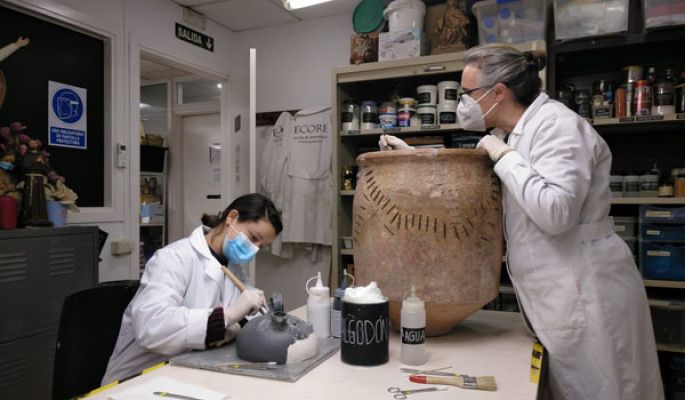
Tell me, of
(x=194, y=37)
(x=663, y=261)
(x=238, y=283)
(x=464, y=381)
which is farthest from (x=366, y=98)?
(x=464, y=381)

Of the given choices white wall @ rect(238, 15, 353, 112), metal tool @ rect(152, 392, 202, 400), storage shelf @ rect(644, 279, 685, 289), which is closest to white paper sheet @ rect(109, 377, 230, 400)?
metal tool @ rect(152, 392, 202, 400)

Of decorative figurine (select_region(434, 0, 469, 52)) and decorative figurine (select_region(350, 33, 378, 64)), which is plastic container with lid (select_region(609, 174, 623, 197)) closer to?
decorative figurine (select_region(434, 0, 469, 52))

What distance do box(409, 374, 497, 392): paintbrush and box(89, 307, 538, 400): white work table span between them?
1cm

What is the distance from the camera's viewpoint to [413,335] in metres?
1.01

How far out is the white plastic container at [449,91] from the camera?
2596 mm

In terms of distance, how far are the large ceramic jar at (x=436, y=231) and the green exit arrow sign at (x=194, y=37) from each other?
266cm

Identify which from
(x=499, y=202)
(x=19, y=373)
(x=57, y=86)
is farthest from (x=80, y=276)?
(x=499, y=202)

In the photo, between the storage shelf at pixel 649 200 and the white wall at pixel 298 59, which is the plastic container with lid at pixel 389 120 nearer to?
the white wall at pixel 298 59

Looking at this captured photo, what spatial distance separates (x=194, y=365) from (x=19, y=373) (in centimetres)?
160

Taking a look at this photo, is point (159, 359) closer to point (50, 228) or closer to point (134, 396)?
point (134, 396)

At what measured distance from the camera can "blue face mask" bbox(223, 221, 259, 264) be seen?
58.3 inches

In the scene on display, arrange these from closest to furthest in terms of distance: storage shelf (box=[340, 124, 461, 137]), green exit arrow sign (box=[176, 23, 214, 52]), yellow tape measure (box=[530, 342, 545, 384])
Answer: yellow tape measure (box=[530, 342, 545, 384]), storage shelf (box=[340, 124, 461, 137]), green exit arrow sign (box=[176, 23, 214, 52])

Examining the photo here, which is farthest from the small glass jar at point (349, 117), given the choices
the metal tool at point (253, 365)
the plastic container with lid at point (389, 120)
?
the metal tool at point (253, 365)

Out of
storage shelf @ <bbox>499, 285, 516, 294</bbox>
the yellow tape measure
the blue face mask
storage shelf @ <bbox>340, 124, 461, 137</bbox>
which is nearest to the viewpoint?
the yellow tape measure
